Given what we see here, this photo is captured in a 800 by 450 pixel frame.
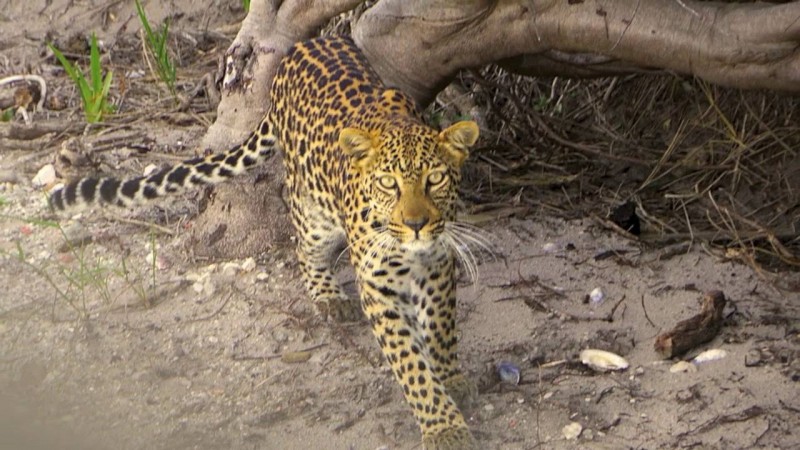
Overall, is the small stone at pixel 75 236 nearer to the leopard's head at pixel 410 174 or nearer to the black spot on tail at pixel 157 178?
the black spot on tail at pixel 157 178

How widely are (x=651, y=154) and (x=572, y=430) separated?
238 centimetres

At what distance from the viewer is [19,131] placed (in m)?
8.67

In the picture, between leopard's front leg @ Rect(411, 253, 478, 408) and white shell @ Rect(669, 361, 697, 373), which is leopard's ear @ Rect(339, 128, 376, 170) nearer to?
leopard's front leg @ Rect(411, 253, 478, 408)

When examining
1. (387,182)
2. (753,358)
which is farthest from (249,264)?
(753,358)

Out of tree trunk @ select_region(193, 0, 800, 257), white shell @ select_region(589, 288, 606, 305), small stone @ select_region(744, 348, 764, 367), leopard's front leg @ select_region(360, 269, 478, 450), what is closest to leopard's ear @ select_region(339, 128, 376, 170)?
leopard's front leg @ select_region(360, 269, 478, 450)

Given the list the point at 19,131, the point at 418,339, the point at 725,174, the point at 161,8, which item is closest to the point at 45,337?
the point at 418,339

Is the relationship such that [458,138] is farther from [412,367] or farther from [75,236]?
[75,236]

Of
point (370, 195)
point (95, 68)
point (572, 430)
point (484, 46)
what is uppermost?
point (484, 46)

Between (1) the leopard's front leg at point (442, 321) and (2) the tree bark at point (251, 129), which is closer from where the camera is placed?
(1) the leopard's front leg at point (442, 321)

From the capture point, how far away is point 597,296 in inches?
258

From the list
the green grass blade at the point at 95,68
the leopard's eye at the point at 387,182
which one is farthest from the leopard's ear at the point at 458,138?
the green grass blade at the point at 95,68

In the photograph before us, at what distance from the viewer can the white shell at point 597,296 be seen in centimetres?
654

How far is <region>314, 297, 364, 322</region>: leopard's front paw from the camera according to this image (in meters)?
6.60

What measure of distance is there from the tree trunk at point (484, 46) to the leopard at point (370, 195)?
28cm
